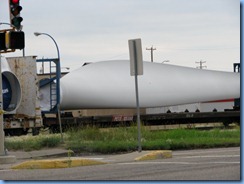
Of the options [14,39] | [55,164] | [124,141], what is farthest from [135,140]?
[55,164]

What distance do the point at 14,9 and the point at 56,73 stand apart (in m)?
15.0

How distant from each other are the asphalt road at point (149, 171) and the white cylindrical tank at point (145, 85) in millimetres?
23067

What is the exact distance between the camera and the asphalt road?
11977mm

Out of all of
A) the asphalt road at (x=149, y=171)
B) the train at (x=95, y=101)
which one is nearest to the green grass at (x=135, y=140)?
the train at (x=95, y=101)

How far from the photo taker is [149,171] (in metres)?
13.1

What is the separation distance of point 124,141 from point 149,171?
390 inches

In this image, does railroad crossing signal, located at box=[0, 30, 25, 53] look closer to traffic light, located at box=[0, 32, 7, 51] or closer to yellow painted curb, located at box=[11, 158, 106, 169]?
traffic light, located at box=[0, 32, 7, 51]

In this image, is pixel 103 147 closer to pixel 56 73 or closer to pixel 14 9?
pixel 14 9

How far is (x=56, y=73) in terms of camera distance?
31891mm

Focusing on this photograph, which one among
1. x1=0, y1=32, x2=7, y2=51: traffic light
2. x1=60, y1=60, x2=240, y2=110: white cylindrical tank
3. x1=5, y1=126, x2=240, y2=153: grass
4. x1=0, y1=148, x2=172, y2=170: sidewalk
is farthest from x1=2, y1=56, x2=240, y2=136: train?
x1=0, y1=32, x2=7, y2=51: traffic light

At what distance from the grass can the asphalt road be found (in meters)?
5.45

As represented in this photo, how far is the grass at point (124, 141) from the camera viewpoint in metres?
21.2

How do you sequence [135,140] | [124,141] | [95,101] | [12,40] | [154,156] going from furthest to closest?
[95,101] → [135,140] → [124,141] → [12,40] → [154,156]

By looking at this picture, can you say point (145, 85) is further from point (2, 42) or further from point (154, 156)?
point (154, 156)
